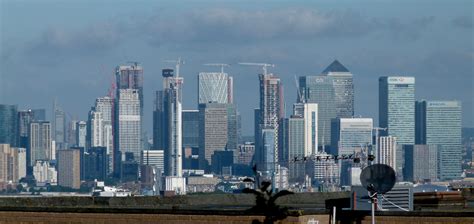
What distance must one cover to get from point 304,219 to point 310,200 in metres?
6.23

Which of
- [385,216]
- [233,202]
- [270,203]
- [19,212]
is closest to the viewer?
[270,203]

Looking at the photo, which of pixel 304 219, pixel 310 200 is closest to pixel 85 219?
pixel 304 219

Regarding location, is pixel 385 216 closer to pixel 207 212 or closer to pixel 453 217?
pixel 453 217

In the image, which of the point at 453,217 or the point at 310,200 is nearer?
the point at 453,217

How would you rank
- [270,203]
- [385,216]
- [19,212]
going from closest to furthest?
[270,203]
[385,216]
[19,212]

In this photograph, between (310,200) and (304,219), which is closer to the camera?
(304,219)

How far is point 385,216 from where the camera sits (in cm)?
1816

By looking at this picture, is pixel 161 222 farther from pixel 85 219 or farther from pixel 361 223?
pixel 361 223

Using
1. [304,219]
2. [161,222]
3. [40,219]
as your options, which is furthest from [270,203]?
[40,219]

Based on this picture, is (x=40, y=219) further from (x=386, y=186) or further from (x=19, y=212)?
(x=386, y=186)

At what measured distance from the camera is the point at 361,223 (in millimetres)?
18297

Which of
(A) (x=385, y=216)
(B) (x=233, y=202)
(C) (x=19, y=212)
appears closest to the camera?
(A) (x=385, y=216)

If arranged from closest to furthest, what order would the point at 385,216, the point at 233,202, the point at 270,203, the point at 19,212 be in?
the point at 270,203 → the point at 385,216 → the point at 19,212 → the point at 233,202

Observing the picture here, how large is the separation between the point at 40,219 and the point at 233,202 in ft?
14.3
